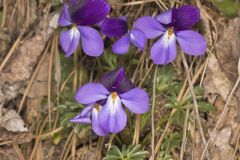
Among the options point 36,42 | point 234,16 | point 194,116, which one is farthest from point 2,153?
point 234,16

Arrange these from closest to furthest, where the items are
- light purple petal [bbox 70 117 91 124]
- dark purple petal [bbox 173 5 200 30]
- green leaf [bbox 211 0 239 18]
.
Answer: dark purple petal [bbox 173 5 200 30] → light purple petal [bbox 70 117 91 124] → green leaf [bbox 211 0 239 18]

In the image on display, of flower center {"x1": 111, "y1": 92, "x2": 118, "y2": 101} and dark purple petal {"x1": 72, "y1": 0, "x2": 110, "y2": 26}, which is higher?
dark purple petal {"x1": 72, "y1": 0, "x2": 110, "y2": 26}

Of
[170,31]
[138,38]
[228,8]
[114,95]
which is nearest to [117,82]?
[114,95]

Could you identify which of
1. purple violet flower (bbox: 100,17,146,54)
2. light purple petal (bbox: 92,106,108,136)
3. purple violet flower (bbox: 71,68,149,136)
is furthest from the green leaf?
light purple petal (bbox: 92,106,108,136)

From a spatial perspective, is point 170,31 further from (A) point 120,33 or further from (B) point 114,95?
(B) point 114,95

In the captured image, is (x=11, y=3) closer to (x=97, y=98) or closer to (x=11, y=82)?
(x=11, y=82)

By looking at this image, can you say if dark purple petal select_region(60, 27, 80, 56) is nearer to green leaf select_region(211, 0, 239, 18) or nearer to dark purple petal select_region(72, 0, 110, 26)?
dark purple petal select_region(72, 0, 110, 26)
